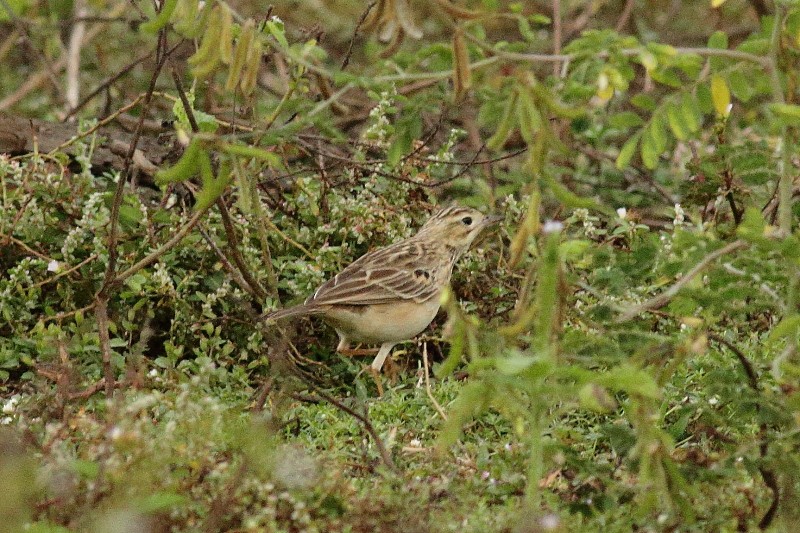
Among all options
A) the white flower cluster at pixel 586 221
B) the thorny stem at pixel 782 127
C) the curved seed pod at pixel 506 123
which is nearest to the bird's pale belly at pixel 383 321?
the white flower cluster at pixel 586 221

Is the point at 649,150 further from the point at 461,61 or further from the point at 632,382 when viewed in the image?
the point at 632,382

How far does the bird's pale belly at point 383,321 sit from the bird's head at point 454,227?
1.75 ft

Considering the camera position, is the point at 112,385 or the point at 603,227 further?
the point at 603,227

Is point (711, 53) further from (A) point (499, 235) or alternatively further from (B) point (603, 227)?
(B) point (603, 227)

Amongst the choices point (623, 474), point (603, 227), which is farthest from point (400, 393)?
point (603, 227)

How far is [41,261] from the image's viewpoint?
7.63m

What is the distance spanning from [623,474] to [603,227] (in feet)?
11.7

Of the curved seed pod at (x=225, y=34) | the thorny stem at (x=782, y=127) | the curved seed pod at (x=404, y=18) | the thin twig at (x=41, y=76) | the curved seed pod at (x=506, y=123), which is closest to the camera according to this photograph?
the curved seed pod at (x=506, y=123)

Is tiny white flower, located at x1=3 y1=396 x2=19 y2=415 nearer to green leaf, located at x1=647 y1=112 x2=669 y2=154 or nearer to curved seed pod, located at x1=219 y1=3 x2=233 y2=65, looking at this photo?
curved seed pod, located at x1=219 y1=3 x2=233 y2=65

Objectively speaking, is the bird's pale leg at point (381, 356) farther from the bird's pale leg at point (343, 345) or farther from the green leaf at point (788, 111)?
the green leaf at point (788, 111)

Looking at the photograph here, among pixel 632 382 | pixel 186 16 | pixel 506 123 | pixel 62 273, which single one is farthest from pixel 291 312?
pixel 632 382

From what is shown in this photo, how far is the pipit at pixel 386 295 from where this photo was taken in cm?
745

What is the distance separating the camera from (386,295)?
760 cm

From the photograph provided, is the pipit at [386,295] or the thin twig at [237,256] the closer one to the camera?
the thin twig at [237,256]
